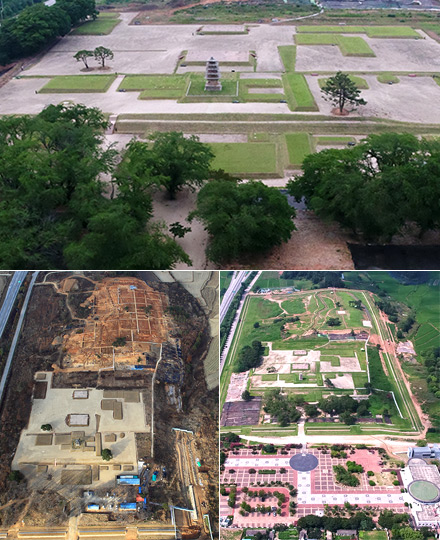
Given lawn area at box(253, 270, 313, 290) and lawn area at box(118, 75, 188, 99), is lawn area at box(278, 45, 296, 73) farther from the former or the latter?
lawn area at box(253, 270, 313, 290)

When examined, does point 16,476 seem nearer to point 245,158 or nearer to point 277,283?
point 277,283

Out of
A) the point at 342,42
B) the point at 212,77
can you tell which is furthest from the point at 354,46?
the point at 212,77

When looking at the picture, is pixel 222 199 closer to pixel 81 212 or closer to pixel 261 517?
pixel 81 212

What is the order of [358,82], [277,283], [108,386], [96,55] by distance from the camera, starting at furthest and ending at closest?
[96,55]
[358,82]
[277,283]
[108,386]

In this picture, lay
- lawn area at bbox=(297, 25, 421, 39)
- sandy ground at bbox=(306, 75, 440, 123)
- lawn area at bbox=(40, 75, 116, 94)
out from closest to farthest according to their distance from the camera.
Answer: sandy ground at bbox=(306, 75, 440, 123)
lawn area at bbox=(40, 75, 116, 94)
lawn area at bbox=(297, 25, 421, 39)

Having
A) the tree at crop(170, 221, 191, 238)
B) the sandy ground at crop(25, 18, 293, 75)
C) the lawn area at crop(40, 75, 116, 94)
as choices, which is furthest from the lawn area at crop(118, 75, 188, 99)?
the tree at crop(170, 221, 191, 238)

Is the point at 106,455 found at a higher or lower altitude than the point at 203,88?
higher

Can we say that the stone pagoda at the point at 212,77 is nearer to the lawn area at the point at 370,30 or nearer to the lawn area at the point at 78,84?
the lawn area at the point at 78,84
